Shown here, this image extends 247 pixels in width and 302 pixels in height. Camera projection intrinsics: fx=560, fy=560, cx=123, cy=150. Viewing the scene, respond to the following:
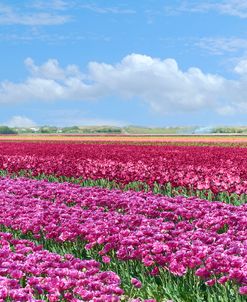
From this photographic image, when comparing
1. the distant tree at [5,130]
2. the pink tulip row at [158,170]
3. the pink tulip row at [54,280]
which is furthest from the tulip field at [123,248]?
the distant tree at [5,130]

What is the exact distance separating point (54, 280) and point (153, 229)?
2462mm

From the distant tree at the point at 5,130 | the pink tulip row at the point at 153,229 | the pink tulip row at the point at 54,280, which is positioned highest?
the distant tree at the point at 5,130

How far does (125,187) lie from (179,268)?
12027mm

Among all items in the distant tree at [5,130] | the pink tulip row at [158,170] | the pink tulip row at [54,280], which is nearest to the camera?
the pink tulip row at [54,280]

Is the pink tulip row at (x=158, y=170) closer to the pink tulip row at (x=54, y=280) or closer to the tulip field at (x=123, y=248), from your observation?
the tulip field at (x=123, y=248)

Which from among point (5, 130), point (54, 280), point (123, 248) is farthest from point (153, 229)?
point (5, 130)

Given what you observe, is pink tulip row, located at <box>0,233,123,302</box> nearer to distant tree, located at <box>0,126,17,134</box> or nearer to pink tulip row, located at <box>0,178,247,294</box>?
pink tulip row, located at <box>0,178,247,294</box>

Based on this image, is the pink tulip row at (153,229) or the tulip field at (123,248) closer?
the tulip field at (123,248)

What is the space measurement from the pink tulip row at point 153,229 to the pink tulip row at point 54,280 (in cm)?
74

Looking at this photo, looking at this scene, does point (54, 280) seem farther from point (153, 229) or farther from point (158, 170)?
point (158, 170)

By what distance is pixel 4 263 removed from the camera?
6676 mm

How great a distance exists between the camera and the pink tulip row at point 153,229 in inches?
258

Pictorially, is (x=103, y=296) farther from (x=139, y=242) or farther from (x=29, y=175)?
(x=29, y=175)

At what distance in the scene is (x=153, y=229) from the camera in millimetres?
8125
